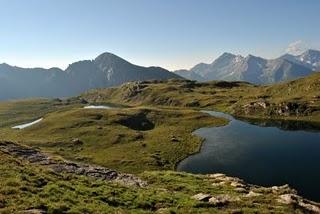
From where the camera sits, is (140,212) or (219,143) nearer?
(140,212)

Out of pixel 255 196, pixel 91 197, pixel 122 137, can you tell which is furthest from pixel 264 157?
pixel 91 197

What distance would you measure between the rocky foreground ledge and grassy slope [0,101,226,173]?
116ft

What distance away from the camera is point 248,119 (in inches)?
7313

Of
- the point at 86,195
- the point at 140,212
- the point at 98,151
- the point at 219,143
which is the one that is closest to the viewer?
the point at 140,212

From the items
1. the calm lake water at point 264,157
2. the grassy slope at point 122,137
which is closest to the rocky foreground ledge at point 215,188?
the calm lake water at point 264,157

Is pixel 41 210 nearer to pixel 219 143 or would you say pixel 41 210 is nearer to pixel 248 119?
pixel 219 143

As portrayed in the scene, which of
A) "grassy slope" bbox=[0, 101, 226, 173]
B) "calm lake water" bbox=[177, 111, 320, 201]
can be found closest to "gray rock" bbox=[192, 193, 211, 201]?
"calm lake water" bbox=[177, 111, 320, 201]

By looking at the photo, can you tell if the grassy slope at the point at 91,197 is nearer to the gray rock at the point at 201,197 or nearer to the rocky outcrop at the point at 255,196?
the rocky outcrop at the point at 255,196

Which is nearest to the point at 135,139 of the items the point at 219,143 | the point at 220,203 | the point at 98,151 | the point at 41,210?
the point at 98,151

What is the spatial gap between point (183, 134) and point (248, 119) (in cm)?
5744

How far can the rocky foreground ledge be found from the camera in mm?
38406

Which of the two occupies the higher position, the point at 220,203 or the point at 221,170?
the point at 220,203

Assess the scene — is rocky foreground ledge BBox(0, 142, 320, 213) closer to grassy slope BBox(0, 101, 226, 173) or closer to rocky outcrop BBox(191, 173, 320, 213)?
rocky outcrop BBox(191, 173, 320, 213)

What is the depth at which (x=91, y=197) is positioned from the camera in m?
35.2
